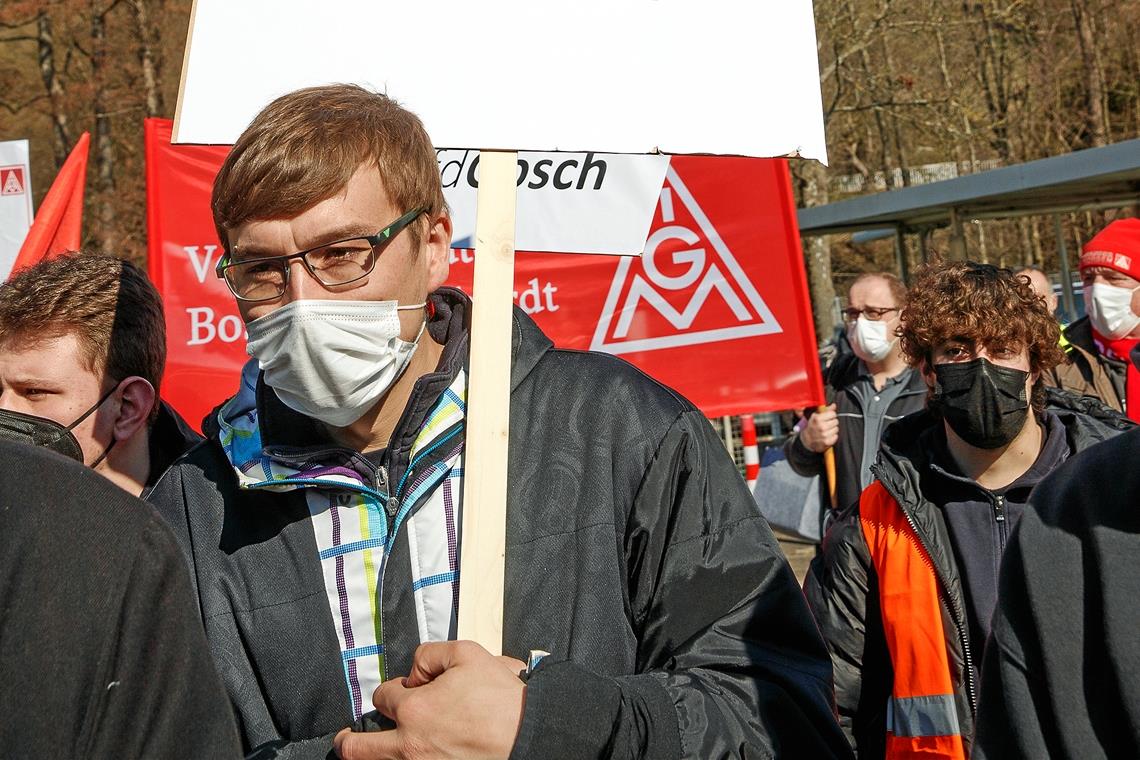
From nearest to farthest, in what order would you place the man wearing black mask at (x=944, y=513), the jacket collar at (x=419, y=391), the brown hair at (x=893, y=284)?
the jacket collar at (x=419, y=391) → the man wearing black mask at (x=944, y=513) → the brown hair at (x=893, y=284)

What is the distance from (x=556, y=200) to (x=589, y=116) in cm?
269

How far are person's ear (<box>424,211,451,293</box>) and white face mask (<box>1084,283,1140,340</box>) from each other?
14.2 ft

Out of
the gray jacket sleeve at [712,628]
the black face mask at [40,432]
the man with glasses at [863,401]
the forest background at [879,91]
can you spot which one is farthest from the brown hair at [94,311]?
the forest background at [879,91]

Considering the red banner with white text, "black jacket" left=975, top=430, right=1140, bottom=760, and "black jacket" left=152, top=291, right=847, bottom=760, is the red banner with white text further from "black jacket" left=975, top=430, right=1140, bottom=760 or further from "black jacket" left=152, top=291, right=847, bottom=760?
"black jacket" left=975, top=430, right=1140, bottom=760

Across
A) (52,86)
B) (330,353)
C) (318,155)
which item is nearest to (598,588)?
(330,353)

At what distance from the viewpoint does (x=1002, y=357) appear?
3457 millimetres

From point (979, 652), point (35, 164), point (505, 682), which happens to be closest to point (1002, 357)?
point (979, 652)

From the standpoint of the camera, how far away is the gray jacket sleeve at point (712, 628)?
178 cm

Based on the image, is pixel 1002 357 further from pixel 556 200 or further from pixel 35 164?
pixel 35 164

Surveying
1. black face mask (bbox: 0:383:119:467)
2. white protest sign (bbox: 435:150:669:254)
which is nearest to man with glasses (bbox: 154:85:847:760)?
black face mask (bbox: 0:383:119:467)

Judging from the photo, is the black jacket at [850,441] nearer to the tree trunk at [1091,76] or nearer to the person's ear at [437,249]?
the person's ear at [437,249]

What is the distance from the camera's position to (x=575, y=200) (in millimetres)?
4609

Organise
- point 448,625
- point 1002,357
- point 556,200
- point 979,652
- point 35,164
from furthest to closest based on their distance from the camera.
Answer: point 35,164
point 556,200
point 1002,357
point 979,652
point 448,625

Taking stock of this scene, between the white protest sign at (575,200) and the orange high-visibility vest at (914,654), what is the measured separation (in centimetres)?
172
